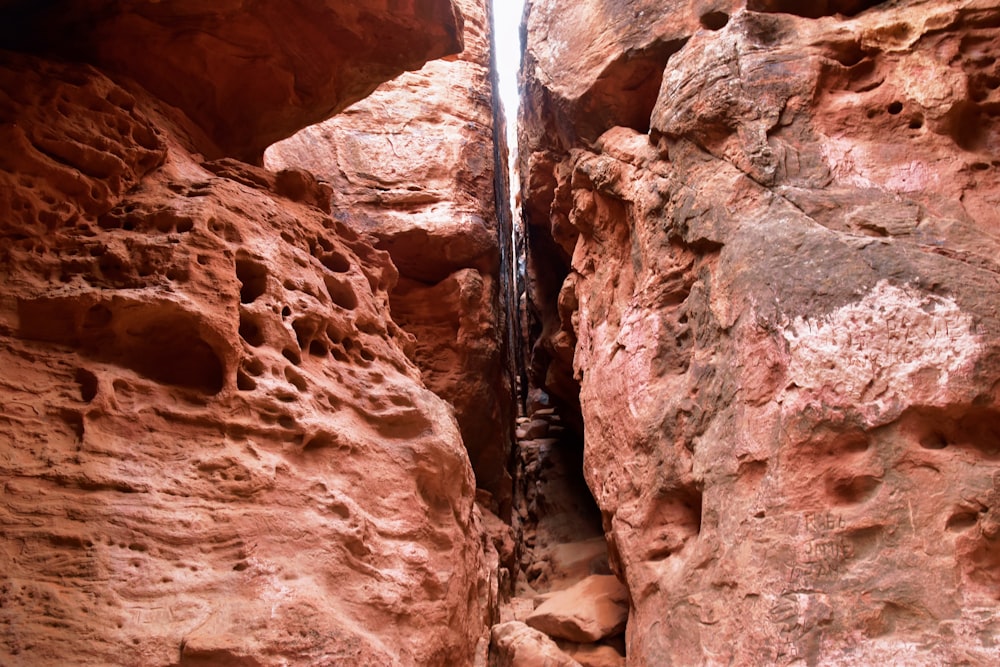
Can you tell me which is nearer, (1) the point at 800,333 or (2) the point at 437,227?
(1) the point at 800,333

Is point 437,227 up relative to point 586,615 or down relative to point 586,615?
up

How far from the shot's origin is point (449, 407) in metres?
5.48

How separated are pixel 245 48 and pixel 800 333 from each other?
4358mm

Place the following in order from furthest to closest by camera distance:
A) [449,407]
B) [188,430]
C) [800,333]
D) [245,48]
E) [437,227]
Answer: [437,227] < [245,48] < [449,407] < [800,333] < [188,430]

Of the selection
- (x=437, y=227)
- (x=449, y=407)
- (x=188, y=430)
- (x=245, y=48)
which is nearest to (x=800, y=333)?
(x=449, y=407)

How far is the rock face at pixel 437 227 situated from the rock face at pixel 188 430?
11.3 ft

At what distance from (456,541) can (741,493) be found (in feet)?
5.71

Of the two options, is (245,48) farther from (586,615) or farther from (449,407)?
(586,615)

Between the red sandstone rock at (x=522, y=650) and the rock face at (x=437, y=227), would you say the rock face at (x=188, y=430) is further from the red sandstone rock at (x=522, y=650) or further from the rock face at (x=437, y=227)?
the rock face at (x=437, y=227)

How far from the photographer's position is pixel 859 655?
350 cm

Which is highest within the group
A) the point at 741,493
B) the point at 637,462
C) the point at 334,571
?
the point at 637,462

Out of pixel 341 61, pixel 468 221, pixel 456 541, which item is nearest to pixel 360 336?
pixel 456 541

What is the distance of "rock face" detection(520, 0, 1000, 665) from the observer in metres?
3.68

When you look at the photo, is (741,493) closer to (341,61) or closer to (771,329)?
(771,329)
